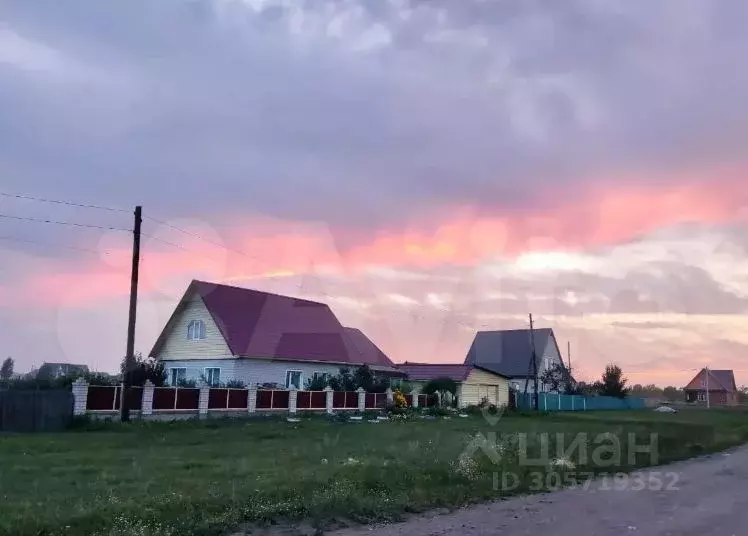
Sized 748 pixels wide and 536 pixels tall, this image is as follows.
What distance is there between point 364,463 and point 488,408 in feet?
103

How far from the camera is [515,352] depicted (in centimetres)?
6869

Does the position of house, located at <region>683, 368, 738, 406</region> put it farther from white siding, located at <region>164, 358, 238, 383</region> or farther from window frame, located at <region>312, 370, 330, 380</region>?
white siding, located at <region>164, 358, 238, 383</region>

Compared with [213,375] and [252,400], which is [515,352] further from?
[252,400]

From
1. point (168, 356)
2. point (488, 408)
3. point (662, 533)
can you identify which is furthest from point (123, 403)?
point (488, 408)

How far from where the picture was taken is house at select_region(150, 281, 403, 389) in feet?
120

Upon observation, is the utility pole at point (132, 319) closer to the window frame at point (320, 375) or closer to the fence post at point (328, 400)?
the fence post at point (328, 400)

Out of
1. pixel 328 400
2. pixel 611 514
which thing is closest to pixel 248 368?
pixel 328 400

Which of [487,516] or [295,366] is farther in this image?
[295,366]

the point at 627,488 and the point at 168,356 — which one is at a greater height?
the point at 168,356

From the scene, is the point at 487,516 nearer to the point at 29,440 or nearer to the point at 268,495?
the point at 268,495

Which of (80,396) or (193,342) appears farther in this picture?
(193,342)

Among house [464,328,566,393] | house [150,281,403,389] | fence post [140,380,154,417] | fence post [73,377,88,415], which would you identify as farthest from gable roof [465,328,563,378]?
fence post [73,377,88,415]

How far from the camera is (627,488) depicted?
13867 millimetres

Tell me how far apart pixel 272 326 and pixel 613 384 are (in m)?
43.8
